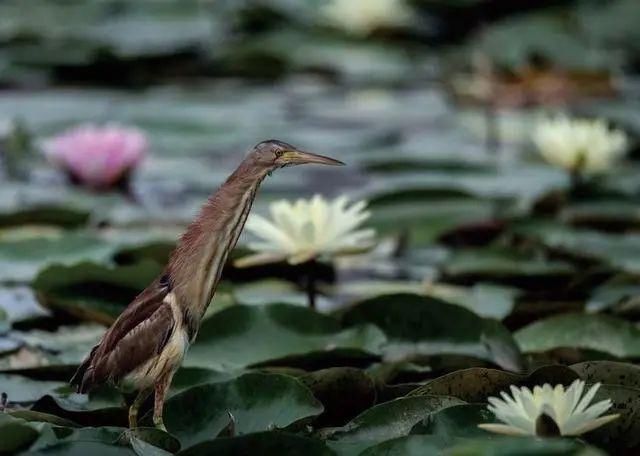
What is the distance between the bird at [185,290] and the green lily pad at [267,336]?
0.57 m

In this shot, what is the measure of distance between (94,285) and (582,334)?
3.40ft

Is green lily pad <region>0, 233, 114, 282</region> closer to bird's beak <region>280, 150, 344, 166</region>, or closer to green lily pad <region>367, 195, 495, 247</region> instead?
green lily pad <region>367, 195, 495, 247</region>

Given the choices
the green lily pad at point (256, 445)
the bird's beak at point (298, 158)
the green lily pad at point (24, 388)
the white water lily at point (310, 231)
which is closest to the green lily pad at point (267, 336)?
the white water lily at point (310, 231)

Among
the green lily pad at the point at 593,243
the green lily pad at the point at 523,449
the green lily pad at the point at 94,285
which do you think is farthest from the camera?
the green lily pad at the point at 593,243

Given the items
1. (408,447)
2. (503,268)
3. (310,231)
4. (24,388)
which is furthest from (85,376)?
Result: (503,268)

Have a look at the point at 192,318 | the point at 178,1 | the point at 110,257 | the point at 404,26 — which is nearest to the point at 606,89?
the point at 404,26

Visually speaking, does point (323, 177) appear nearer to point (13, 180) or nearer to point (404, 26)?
point (13, 180)

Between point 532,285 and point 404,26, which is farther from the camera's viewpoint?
point 404,26

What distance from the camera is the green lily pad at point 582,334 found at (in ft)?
9.59

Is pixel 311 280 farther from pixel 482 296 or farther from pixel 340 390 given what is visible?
pixel 340 390

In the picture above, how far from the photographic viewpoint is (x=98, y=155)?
438cm

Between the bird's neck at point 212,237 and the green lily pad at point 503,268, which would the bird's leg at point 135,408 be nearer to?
the bird's neck at point 212,237

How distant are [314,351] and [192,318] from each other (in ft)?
1.90

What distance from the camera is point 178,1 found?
764 centimetres
